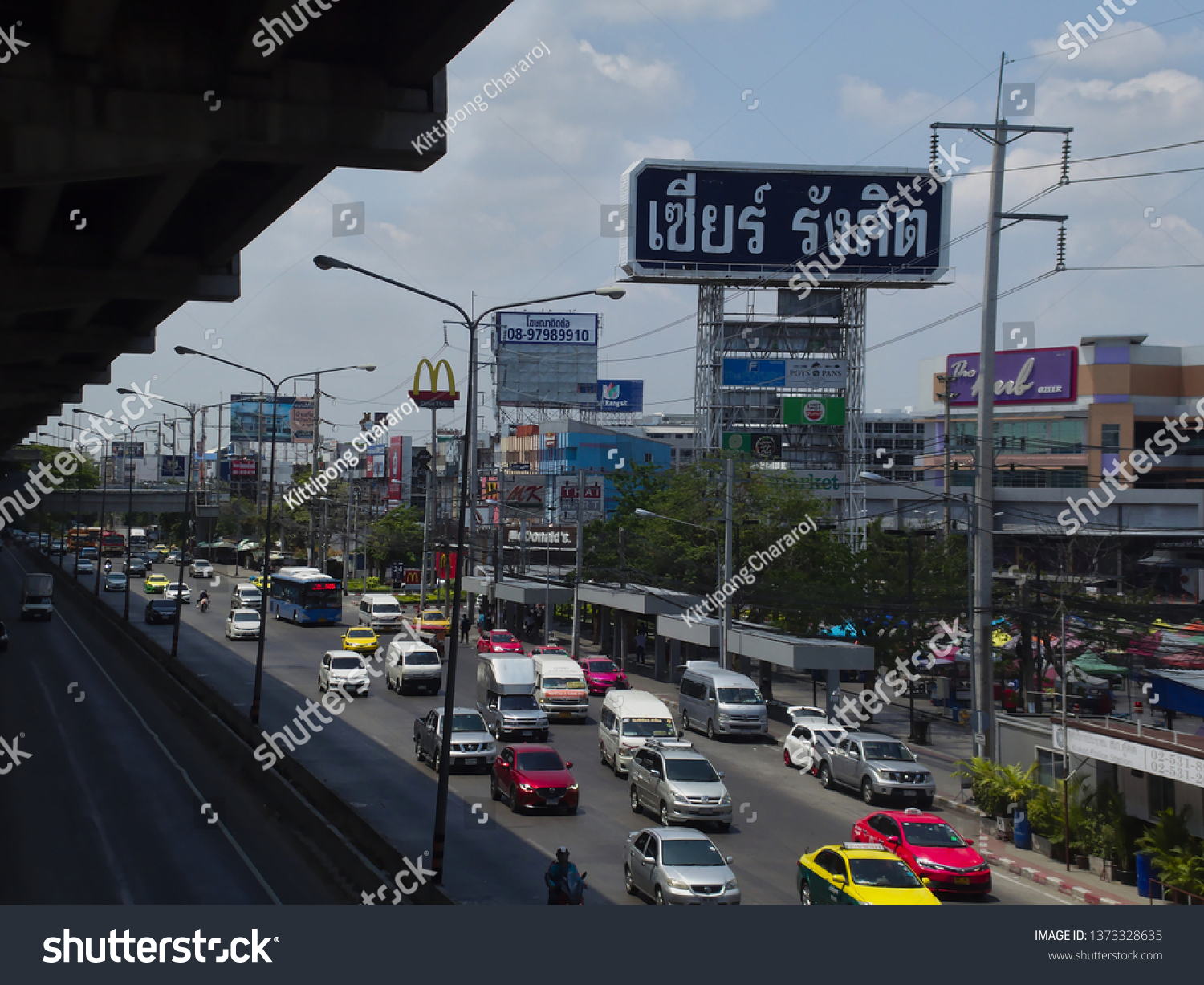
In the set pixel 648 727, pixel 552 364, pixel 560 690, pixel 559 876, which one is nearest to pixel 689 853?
pixel 559 876

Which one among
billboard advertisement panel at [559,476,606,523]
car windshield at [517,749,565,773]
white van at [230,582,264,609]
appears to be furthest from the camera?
white van at [230,582,264,609]

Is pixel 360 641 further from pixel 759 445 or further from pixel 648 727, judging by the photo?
pixel 759 445

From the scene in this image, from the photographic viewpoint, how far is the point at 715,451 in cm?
6481

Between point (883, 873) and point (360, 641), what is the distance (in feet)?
121

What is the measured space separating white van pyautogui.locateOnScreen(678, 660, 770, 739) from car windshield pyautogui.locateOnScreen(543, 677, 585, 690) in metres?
3.72

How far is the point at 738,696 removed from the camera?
35031 millimetres

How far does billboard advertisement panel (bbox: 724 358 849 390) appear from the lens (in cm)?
7025

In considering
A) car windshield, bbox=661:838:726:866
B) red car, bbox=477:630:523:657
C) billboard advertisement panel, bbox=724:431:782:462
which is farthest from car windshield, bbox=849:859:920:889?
billboard advertisement panel, bbox=724:431:782:462

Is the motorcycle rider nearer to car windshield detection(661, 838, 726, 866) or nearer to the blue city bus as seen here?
car windshield detection(661, 838, 726, 866)

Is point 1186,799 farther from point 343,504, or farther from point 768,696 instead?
point 343,504

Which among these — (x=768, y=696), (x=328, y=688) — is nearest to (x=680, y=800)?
(x=768, y=696)

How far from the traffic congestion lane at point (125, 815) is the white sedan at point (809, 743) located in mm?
14251

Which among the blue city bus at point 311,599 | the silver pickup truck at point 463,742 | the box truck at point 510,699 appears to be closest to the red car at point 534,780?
the silver pickup truck at point 463,742

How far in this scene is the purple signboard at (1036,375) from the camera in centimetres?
7631
